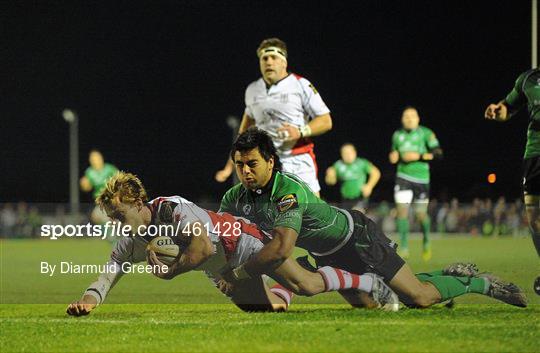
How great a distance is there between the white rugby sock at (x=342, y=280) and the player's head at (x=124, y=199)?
1.40 m

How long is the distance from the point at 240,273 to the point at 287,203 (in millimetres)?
649

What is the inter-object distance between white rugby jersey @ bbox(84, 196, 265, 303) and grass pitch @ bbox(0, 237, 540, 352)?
0.18 meters

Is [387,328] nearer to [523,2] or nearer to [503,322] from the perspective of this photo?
[503,322]

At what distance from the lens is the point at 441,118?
181 feet

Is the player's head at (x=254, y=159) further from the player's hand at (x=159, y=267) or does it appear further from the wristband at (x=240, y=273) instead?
the player's hand at (x=159, y=267)

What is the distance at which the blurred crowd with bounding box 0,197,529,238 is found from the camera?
6.89 m

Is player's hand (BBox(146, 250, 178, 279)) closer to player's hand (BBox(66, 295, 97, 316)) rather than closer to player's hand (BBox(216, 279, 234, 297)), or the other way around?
player's hand (BBox(216, 279, 234, 297))

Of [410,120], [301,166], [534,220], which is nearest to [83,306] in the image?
[301,166]

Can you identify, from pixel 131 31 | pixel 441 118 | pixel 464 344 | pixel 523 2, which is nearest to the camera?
pixel 464 344

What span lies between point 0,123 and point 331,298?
53.6m

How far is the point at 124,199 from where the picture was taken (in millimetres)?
6523

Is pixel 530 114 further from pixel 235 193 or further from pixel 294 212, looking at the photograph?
pixel 235 193

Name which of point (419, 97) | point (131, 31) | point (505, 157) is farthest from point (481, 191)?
point (131, 31)

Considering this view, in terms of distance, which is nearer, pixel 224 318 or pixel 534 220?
pixel 224 318
